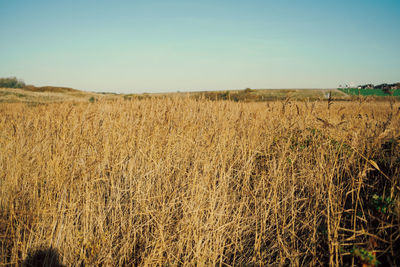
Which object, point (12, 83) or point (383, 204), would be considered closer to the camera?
point (383, 204)

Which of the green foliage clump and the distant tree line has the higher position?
the distant tree line

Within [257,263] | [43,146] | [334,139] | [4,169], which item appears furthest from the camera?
[334,139]

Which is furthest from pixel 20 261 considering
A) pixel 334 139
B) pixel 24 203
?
pixel 334 139

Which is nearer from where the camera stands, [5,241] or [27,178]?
[5,241]

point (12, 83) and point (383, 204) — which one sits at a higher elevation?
point (12, 83)

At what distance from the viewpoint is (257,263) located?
172 cm

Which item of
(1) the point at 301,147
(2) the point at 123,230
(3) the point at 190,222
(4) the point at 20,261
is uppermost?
(1) the point at 301,147

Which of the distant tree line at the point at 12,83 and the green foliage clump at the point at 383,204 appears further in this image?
the distant tree line at the point at 12,83

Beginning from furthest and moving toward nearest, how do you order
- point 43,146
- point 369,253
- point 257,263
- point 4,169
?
point 43,146
point 4,169
point 257,263
point 369,253

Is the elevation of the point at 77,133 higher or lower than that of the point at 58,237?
higher

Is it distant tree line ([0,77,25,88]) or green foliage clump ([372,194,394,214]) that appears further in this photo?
distant tree line ([0,77,25,88])

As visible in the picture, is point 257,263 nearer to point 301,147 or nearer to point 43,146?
point 301,147

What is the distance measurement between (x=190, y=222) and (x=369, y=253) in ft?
3.99

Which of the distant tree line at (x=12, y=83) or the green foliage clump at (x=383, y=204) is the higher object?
the distant tree line at (x=12, y=83)
